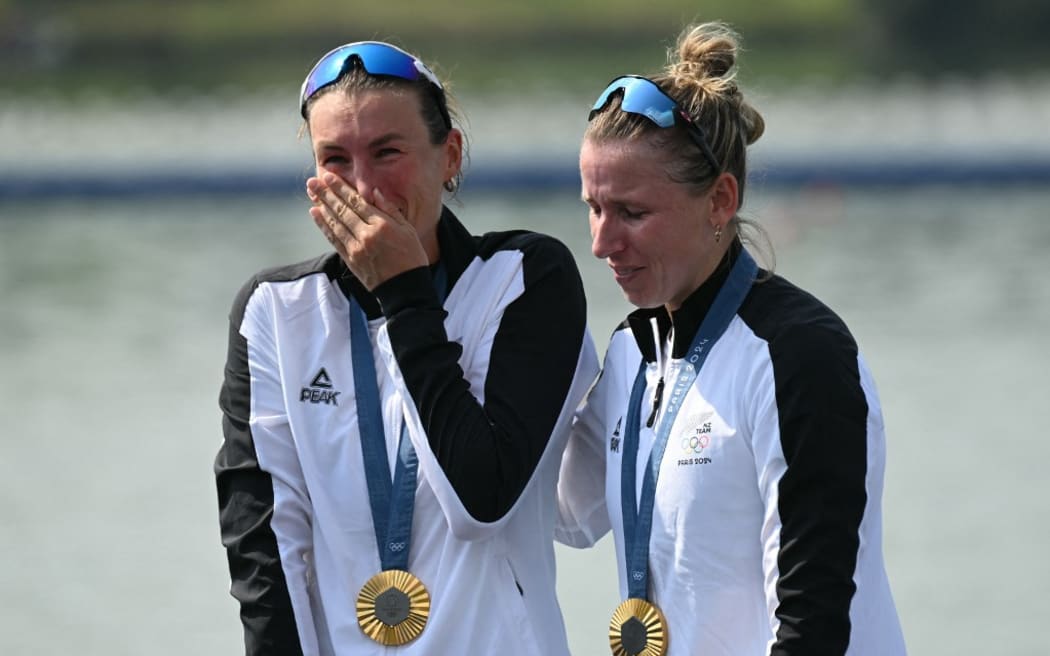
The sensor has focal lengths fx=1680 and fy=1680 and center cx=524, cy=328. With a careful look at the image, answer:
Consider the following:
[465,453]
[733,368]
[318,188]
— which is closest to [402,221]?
[318,188]

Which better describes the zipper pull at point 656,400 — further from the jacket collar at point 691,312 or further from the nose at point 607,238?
the nose at point 607,238

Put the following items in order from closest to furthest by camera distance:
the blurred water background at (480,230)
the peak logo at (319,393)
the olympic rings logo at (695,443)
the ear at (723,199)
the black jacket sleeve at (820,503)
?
the black jacket sleeve at (820,503) < the olympic rings logo at (695,443) < the ear at (723,199) < the peak logo at (319,393) < the blurred water background at (480,230)

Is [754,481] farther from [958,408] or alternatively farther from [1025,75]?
[1025,75]

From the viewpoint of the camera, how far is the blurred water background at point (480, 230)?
8430 mm

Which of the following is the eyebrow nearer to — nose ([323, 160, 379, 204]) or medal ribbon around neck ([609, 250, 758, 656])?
nose ([323, 160, 379, 204])

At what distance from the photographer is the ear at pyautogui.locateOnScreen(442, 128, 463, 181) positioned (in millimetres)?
2990

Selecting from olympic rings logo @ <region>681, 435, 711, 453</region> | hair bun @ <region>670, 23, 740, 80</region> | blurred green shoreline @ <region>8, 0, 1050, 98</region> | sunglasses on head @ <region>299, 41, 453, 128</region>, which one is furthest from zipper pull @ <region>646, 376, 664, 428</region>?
blurred green shoreline @ <region>8, 0, 1050, 98</region>

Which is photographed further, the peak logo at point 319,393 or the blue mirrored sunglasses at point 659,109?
the peak logo at point 319,393

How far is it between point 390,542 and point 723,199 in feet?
2.65

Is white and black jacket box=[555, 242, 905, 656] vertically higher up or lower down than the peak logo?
lower down

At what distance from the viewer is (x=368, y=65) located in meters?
2.87

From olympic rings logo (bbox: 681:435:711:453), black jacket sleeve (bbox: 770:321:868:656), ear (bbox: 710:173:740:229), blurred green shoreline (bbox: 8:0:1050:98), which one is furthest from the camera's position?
blurred green shoreline (bbox: 8:0:1050:98)

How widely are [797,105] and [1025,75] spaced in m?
7.76

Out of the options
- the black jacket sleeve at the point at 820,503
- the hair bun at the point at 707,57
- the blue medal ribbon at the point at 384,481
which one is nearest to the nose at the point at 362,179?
the blue medal ribbon at the point at 384,481
